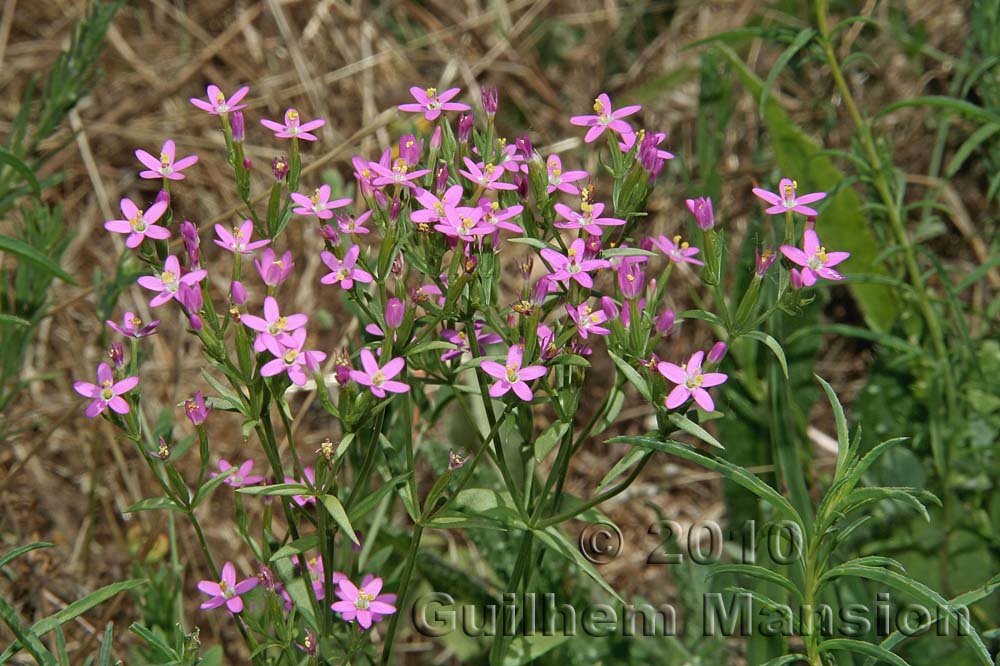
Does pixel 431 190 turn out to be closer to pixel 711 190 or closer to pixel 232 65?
pixel 711 190

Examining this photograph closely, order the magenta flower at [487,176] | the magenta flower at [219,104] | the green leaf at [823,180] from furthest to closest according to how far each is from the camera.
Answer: the green leaf at [823,180] < the magenta flower at [219,104] < the magenta flower at [487,176]

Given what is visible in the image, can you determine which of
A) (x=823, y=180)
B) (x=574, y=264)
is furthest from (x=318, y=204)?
(x=823, y=180)

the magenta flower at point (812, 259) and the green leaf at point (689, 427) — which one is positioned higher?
the magenta flower at point (812, 259)

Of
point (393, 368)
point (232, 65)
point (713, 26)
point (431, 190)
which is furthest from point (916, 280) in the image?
point (232, 65)

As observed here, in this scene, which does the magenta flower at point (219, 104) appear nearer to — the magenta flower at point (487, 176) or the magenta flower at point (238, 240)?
the magenta flower at point (238, 240)

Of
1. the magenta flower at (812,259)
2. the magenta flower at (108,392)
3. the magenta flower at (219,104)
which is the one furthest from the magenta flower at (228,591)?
the magenta flower at (812,259)

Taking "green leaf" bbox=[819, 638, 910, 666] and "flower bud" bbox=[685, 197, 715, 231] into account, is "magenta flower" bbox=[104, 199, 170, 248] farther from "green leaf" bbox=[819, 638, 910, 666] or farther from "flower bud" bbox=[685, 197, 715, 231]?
"green leaf" bbox=[819, 638, 910, 666]

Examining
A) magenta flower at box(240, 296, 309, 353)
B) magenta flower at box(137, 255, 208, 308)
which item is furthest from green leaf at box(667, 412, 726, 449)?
magenta flower at box(137, 255, 208, 308)
